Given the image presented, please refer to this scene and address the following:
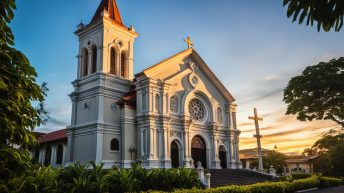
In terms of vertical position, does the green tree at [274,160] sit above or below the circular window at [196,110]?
below

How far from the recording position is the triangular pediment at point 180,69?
25.7 meters

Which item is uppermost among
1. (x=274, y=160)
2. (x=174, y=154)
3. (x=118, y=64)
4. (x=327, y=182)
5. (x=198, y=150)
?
(x=118, y=64)

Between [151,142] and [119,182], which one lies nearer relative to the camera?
[119,182]

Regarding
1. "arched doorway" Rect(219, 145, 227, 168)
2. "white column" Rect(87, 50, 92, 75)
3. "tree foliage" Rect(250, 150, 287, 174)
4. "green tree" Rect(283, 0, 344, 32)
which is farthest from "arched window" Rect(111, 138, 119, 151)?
"tree foliage" Rect(250, 150, 287, 174)

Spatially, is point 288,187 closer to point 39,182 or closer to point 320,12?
point 39,182

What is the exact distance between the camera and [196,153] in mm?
27562

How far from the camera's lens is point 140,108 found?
81.1 ft

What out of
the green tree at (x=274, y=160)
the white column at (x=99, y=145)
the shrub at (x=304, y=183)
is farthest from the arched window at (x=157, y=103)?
the green tree at (x=274, y=160)

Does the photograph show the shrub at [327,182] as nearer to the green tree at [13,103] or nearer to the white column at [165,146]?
the white column at [165,146]

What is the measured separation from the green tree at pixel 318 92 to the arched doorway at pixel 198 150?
10.2m

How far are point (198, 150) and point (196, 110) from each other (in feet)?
12.6

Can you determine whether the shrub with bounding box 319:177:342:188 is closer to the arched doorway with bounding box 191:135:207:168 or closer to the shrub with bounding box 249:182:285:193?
the shrub with bounding box 249:182:285:193

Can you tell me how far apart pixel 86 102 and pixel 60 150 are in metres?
8.21

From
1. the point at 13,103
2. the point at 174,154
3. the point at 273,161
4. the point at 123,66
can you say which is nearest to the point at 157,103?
the point at 174,154
